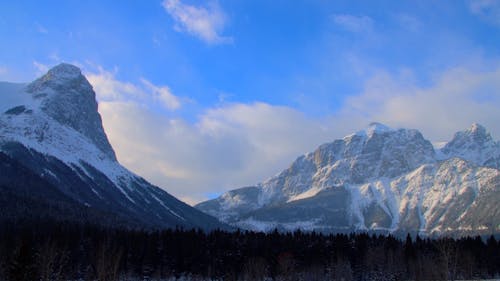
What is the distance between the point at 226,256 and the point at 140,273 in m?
30.0

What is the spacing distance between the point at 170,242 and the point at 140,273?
1720 centimetres

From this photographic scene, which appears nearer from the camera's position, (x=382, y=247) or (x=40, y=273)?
(x=40, y=273)

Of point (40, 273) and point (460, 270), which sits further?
point (460, 270)

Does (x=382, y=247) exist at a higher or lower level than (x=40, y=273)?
higher

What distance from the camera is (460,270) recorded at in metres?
190

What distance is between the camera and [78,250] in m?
193

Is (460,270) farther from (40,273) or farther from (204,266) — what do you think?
(40,273)

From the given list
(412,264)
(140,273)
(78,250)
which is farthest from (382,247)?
(78,250)

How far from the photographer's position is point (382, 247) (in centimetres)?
19688

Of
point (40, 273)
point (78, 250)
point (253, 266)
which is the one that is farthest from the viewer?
point (78, 250)

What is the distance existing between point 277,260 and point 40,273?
79.4m

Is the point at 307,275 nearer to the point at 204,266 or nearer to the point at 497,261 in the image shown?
the point at 204,266

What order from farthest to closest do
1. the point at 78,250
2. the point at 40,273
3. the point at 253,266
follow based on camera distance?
the point at 78,250 < the point at 253,266 < the point at 40,273

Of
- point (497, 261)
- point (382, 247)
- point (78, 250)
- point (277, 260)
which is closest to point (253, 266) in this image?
point (277, 260)
